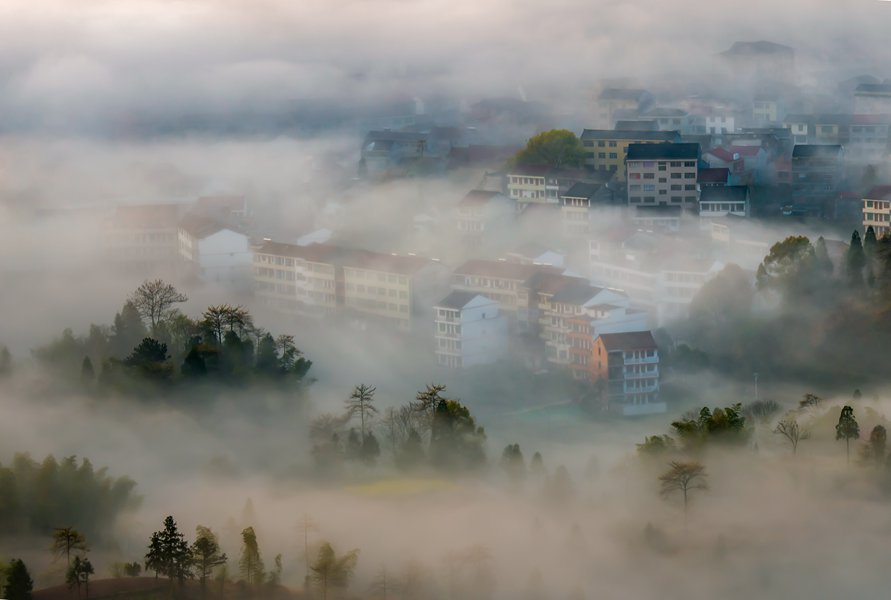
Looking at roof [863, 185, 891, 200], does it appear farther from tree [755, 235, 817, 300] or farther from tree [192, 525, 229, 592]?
tree [192, 525, 229, 592]

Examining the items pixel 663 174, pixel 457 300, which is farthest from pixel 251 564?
pixel 663 174

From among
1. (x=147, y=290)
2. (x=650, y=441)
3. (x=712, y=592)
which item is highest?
(x=147, y=290)

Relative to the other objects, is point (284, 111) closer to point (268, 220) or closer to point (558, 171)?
point (268, 220)

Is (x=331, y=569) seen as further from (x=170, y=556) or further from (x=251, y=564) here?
(x=170, y=556)

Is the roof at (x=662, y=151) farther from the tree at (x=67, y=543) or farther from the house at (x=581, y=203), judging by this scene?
the tree at (x=67, y=543)

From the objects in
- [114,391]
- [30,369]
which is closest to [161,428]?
[114,391]
